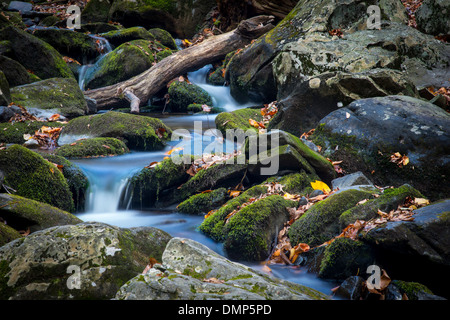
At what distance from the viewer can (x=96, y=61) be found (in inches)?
530

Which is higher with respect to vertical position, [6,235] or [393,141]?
[393,141]

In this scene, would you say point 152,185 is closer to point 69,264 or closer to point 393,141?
point 69,264

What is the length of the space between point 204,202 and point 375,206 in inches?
104

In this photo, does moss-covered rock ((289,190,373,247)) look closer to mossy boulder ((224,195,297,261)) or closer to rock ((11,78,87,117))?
mossy boulder ((224,195,297,261))

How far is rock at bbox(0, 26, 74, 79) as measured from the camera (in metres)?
11.1

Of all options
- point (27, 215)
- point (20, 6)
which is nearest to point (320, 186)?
point (27, 215)

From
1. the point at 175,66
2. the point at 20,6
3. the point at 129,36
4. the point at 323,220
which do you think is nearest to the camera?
the point at 323,220

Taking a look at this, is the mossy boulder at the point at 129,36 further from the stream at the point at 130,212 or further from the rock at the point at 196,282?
the rock at the point at 196,282

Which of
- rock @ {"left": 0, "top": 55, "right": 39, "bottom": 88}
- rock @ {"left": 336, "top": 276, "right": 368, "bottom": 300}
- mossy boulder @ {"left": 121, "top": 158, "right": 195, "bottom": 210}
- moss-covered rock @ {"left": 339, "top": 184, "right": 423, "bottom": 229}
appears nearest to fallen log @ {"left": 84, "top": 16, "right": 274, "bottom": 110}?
rock @ {"left": 0, "top": 55, "right": 39, "bottom": 88}

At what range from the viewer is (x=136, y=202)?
581 centimetres

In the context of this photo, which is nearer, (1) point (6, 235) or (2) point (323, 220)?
(1) point (6, 235)

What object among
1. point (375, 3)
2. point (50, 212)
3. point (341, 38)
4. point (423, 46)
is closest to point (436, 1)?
point (375, 3)

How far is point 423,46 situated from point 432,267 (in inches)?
285
